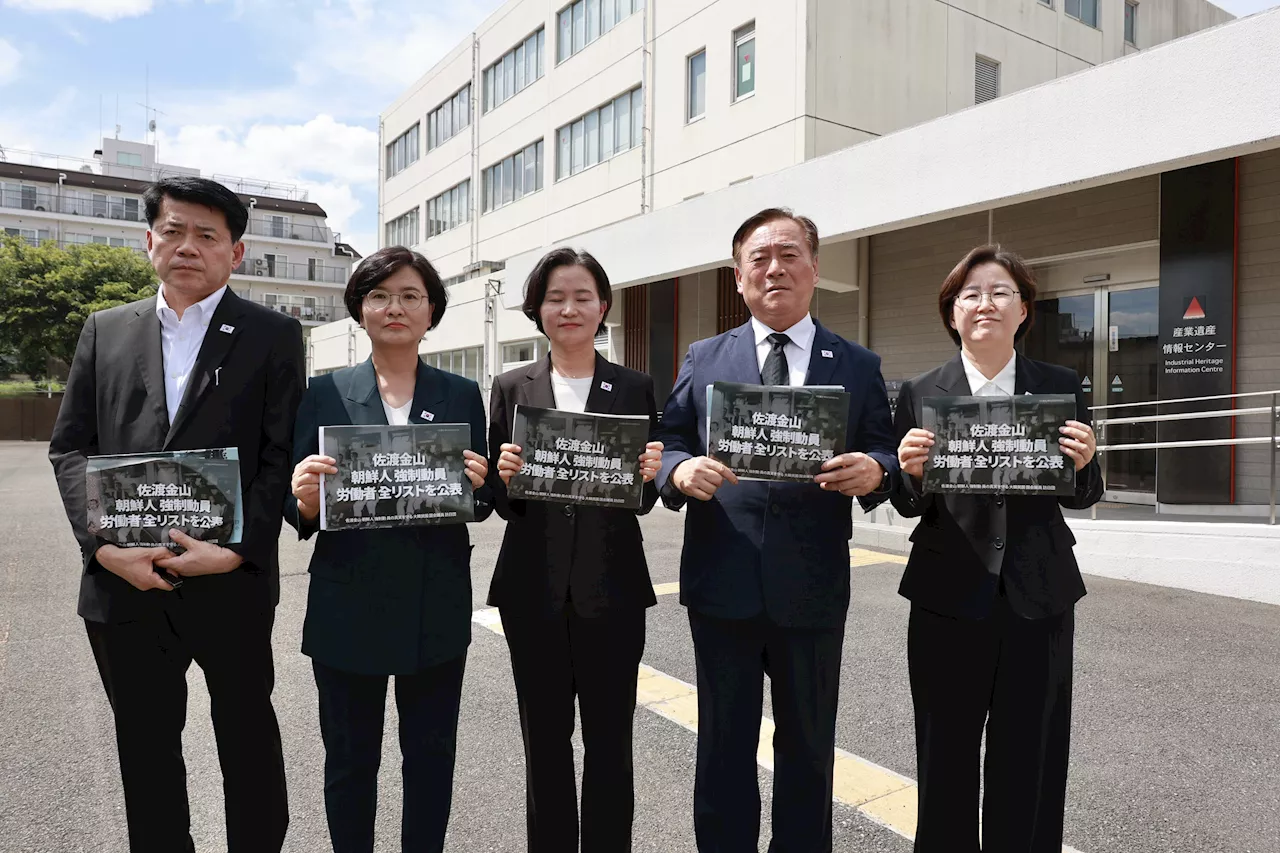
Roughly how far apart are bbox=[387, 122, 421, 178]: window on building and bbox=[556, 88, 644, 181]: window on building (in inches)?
507

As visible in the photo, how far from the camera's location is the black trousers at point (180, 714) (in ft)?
8.04

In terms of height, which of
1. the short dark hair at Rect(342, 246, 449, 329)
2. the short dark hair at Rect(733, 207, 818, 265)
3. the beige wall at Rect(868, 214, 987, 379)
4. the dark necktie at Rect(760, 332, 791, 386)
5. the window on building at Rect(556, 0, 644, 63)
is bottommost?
the dark necktie at Rect(760, 332, 791, 386)

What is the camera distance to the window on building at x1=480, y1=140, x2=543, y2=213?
25.2 meters

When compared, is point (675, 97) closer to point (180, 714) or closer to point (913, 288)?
point (913, 288)

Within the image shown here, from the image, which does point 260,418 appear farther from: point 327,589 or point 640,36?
point 640,36

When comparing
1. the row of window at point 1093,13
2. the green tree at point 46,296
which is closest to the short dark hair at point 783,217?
the row of window at point 1093,13

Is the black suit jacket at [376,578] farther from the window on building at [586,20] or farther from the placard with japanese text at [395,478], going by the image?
the window on building at [586,20]

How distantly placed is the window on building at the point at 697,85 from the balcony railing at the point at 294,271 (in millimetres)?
46933

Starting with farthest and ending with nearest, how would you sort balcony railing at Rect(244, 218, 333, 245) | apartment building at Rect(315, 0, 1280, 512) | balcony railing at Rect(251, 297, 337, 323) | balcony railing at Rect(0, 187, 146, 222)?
balcony railing at Rect(244, 218, 333, 245) < balcony railing at Rect(251, 297, 337, 323) < balcony railing at Rect(0, 187, 146, 222) < apartment building at Rect(315, 0, 1280, 512)

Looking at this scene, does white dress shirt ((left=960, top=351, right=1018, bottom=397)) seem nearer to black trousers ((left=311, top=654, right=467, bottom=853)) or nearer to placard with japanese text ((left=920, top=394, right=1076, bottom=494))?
placard with japanese text ((left=920, top=394, right=1076, bottom=494))

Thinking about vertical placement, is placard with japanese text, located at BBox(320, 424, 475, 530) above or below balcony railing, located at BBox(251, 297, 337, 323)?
below

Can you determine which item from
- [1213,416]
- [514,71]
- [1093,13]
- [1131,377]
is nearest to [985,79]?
[1093,13]

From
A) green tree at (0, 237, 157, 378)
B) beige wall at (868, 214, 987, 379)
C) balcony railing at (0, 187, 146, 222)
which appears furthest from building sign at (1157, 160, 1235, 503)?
balcony railing at (0, 187, 146, 222)

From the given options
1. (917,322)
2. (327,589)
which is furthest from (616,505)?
(917,322)
